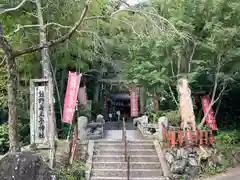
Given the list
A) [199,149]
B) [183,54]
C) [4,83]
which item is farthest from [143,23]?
[4,83]

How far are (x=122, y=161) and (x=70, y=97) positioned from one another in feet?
10.2

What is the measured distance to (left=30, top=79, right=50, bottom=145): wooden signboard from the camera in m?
12.5

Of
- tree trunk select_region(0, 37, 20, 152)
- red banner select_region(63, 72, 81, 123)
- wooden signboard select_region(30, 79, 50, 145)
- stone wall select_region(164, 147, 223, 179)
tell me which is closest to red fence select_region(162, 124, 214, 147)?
stone wall select_region(164, 147, 223, 179)

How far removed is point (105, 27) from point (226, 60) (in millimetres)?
7654

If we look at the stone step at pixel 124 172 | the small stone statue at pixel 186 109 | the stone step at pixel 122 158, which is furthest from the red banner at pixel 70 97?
the small stone statue at pixel 186 109

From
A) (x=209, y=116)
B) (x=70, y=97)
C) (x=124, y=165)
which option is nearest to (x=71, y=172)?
(x=124, y=165)

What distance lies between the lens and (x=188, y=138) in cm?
1258

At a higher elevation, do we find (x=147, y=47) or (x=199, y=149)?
(x=147, y=47)

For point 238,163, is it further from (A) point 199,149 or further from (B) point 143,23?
(B) point 143,23

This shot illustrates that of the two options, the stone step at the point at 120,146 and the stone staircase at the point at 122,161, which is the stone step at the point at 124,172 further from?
the stone step at the point at 120,146

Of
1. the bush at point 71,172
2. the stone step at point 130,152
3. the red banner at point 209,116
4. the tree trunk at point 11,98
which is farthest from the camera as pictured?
the red banner at point 209,116

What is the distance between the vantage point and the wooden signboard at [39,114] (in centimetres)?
1248

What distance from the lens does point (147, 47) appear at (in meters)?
16.6

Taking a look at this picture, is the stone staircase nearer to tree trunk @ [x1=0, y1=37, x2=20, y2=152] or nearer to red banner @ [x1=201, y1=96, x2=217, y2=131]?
red banner @ [x1=201, y1=96, x2=217, y2=131]
